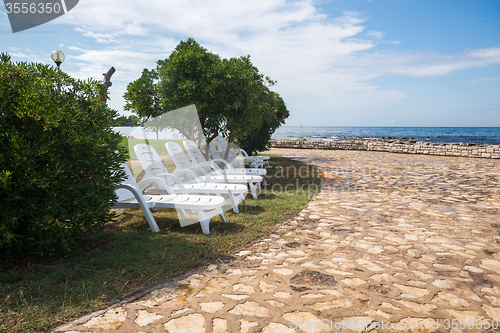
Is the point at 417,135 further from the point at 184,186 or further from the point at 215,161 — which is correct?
the point at 184,186

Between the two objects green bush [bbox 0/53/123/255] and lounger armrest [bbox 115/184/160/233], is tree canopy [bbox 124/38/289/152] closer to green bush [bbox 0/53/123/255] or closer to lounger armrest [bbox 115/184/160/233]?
lounger armrest [bbox 115/184/160/233]

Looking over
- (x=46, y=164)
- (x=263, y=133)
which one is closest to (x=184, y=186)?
(x=46, y=164)

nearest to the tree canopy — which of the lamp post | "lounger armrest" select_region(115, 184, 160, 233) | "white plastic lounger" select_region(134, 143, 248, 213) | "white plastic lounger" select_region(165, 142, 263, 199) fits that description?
"white plastic lounger" select_region(165, 142, 263, 199)

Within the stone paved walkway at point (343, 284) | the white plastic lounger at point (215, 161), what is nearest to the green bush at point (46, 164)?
the stone paved walkway at point (343, 284)

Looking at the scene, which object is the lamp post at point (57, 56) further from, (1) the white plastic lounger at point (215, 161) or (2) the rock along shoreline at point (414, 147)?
(2) the rock along shoreline at point (414, 147)

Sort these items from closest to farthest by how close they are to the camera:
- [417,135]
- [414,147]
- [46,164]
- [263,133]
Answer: [46,164]
[263,133]
[414,147]
[417,135]

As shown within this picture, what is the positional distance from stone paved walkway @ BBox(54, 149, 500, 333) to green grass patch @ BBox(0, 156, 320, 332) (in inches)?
8.4

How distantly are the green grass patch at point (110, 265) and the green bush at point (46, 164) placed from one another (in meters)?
0.25

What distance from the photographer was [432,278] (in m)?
3.05

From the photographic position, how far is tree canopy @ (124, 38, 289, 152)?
7.85 meters

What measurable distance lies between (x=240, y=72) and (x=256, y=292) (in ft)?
21.7

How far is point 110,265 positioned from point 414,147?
72.4ft

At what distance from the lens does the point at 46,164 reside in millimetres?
2816

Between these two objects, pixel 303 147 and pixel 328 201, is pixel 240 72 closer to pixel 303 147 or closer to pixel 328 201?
pixel 328 201
